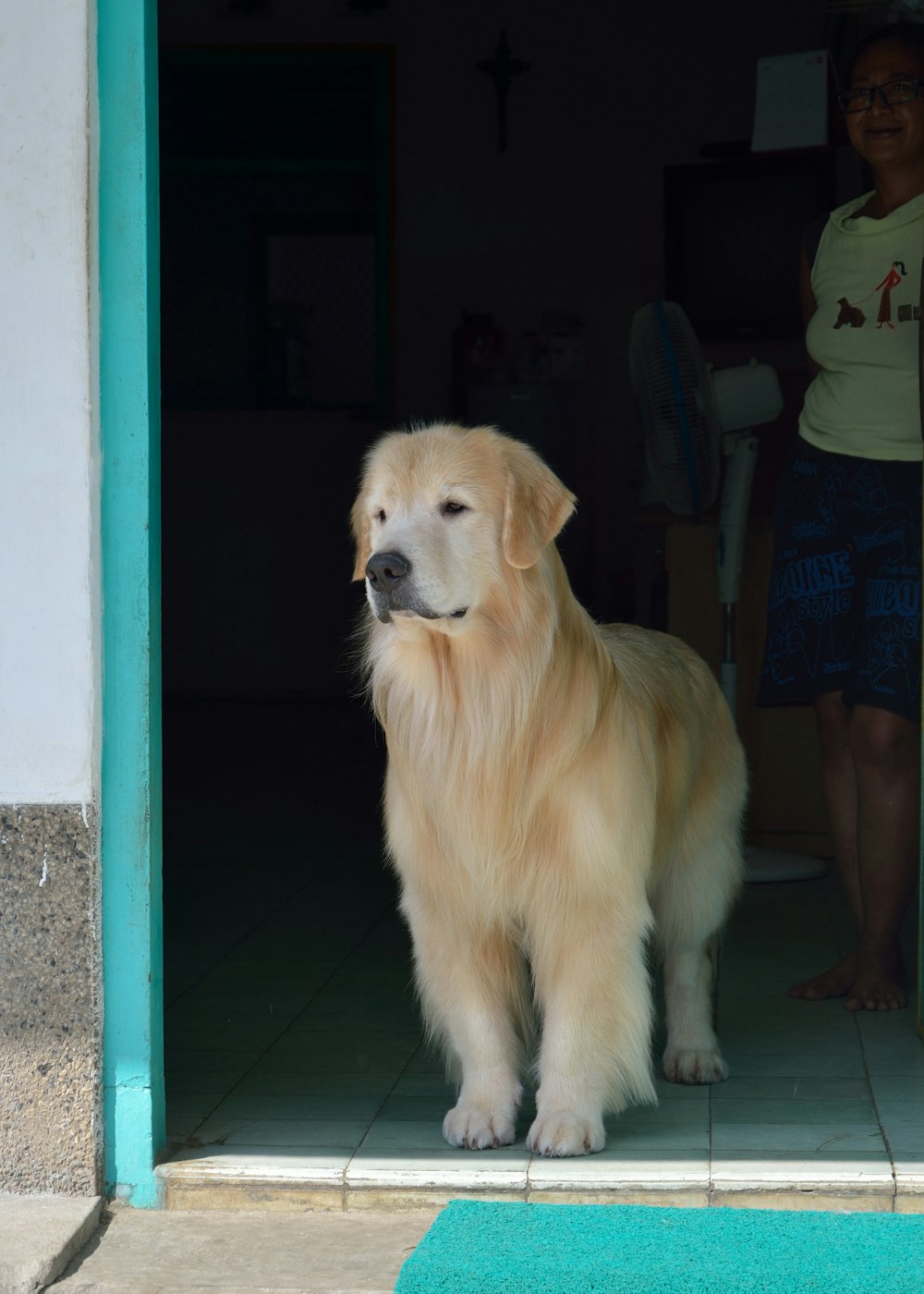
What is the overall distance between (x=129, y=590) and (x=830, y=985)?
83.2 inches

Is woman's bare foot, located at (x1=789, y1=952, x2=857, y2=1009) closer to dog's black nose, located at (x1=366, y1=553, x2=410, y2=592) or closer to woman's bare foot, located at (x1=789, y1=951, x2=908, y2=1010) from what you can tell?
woman's bare foot, located at (x1=789, y1=951, x2=908, y2=1010)

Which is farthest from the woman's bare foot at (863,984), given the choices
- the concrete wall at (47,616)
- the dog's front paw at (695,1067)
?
the concrete wall at (47,616)

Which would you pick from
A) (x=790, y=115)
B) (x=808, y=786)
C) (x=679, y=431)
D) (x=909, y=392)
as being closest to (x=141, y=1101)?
(x=909, y=392)

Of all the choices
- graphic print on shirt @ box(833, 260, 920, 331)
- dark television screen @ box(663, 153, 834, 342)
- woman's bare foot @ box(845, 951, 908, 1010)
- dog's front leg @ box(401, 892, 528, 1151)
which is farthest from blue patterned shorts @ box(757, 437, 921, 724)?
dark television screen @ box(663, 153, 834, 342)

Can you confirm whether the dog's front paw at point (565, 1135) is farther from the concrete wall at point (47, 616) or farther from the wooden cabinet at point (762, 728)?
the wooden cabinet at point (762, 728)

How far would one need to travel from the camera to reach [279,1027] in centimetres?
375

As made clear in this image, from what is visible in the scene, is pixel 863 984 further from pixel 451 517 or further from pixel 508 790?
pixel 451 517

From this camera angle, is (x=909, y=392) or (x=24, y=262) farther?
(x=909, y=392)

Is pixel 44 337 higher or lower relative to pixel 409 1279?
higher

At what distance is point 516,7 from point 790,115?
4.89 meters

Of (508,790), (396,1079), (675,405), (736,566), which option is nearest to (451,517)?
(508,790)

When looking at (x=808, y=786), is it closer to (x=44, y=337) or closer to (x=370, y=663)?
(x=370, y=663)

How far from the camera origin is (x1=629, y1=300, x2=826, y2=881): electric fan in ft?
15.2

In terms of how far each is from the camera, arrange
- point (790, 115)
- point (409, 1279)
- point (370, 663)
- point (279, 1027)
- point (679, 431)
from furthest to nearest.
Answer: point (790, 115) < point (679, 431) < point (279, 1027) < point (370, 663) < point (409, 1279)
